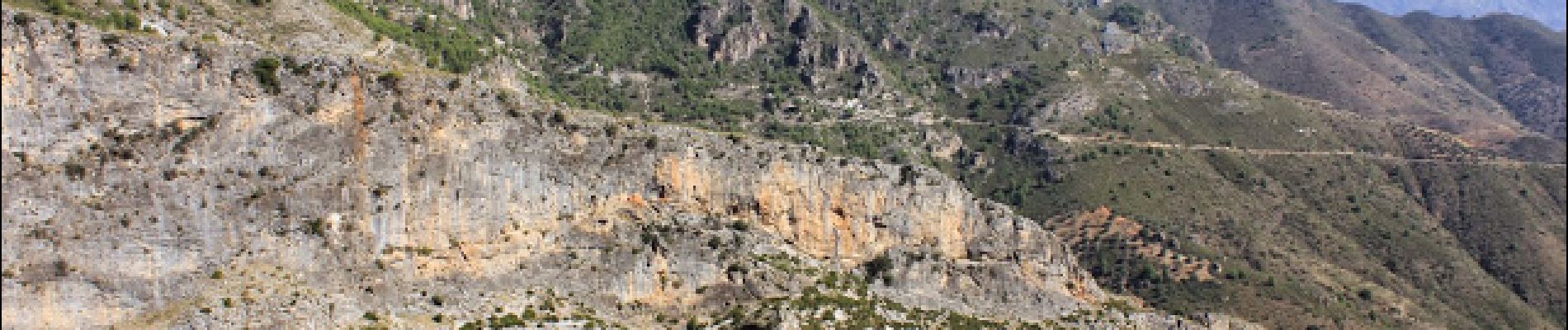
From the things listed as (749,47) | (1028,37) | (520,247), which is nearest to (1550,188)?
(1028,37)

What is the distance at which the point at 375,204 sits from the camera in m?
42.4

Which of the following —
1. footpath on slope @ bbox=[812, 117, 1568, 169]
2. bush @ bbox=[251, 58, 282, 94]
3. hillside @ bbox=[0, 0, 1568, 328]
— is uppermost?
bush @ bbox=[251, 58, 282, 94]

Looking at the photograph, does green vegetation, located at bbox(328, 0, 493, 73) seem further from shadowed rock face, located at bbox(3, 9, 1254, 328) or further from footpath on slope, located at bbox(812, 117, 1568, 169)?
footpath on slope, located at bbox(812, 117, 1568, 169)

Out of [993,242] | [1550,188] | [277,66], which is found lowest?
[1550,188]

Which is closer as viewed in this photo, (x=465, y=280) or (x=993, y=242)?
(x=465, y=280)

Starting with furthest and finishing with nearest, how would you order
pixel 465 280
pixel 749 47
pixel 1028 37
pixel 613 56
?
pixel 1028 37, pixel 749 47, pixel 613 56, pixel 465 280

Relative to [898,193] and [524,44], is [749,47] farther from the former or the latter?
[898,193]

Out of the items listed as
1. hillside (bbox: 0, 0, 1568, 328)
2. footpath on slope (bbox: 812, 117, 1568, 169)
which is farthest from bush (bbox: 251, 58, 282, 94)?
footpath on slope (bbox: 812, 117, 1568, 169)

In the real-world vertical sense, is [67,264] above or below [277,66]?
below

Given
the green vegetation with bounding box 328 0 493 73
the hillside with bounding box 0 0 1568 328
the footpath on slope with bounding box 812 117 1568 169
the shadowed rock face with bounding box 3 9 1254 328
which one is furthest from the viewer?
the footpath on slope with bounding box 812 117 1568 169

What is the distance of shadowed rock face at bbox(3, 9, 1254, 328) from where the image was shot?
36.3 m

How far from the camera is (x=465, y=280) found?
44.8 metres

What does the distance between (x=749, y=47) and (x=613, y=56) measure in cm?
2459

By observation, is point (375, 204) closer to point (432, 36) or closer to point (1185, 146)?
point (432, 36)
